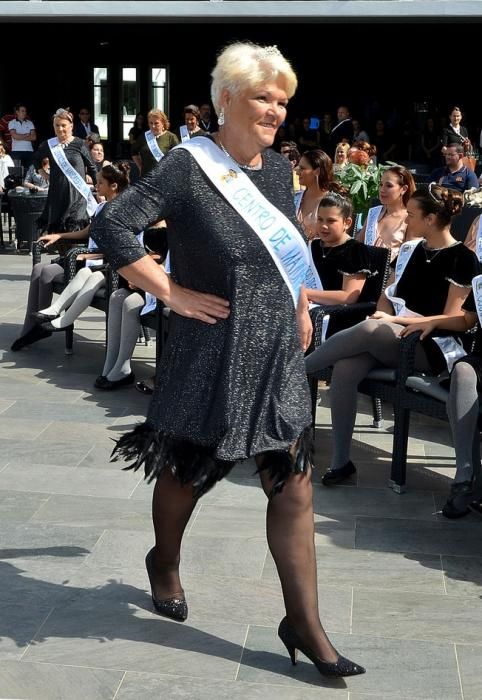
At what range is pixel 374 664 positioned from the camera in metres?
3.20

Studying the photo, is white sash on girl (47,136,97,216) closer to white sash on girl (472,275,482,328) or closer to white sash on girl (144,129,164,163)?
white sash on girl (144,129,164,163)

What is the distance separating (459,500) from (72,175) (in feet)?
18.3

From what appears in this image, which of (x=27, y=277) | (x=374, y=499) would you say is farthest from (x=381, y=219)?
(x=27, y=277)

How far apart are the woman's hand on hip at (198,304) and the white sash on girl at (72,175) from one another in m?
5.36

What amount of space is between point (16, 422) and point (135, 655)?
275 cm

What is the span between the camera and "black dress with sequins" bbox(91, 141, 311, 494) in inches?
117

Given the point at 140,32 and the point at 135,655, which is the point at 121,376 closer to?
the point at 135,655

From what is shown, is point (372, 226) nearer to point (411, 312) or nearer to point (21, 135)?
point (411, 312)

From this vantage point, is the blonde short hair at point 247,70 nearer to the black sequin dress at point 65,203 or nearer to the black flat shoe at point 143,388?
the black flat shoe at point 143,388

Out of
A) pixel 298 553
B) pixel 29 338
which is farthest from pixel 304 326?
pixel 29 338

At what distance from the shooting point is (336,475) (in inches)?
190

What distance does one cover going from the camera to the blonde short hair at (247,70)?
9.51ft

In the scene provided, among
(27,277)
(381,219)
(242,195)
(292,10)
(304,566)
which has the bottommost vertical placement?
(27,277)

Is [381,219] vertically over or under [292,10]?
under
